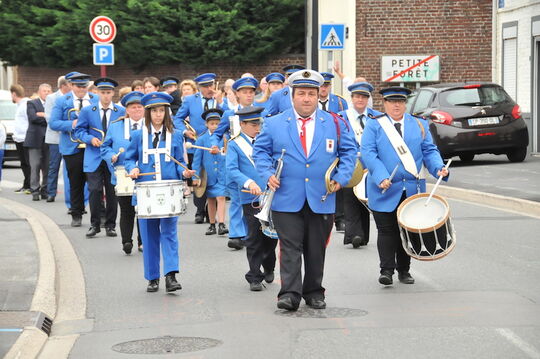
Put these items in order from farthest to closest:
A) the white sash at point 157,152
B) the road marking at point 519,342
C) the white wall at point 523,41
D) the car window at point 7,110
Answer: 1. the car window at point 7,110
2. the white wall at point 523,41
3. the white sash at point 157,152
4. the road marking at point 519,342

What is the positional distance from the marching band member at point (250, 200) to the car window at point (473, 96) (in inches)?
499

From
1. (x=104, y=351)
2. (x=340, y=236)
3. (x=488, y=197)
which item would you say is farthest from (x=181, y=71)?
(x=104, y=351)

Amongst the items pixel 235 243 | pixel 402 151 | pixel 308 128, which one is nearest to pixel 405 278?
pixel 402 151

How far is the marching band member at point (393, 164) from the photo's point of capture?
35.7 feet

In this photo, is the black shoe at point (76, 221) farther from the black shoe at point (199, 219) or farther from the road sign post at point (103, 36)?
the road sign post at point (103, 36)

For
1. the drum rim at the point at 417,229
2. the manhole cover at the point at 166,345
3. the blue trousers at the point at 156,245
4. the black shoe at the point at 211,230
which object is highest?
the drum rim at the point at 417,229

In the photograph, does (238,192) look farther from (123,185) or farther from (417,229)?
(417,229)

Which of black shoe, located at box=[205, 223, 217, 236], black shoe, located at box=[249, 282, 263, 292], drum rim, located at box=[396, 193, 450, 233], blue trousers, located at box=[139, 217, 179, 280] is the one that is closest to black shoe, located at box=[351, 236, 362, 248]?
black shoe, located at box=[205, 223, 217, 236]

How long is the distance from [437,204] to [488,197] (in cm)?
777

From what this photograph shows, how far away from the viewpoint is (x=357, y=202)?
13.5 metres

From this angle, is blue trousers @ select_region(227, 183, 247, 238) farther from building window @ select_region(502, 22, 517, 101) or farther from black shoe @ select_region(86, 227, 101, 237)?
building window @ select_region(502, 22, 517, 101)

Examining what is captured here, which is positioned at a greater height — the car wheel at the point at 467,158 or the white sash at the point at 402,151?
the white sash at the point at 402,151

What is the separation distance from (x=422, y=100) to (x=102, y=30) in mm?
6921

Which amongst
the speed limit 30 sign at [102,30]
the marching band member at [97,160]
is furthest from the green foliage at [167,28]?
the marching band member at [97,160]
